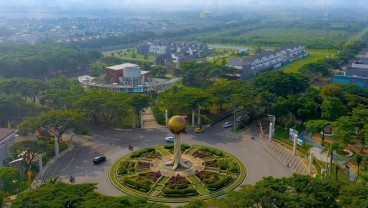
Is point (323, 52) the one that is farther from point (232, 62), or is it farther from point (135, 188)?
point (135, 188)

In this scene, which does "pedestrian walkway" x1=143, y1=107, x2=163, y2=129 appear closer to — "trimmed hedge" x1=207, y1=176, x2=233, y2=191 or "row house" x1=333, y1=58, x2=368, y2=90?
"trimmed hedge" x1=207, y1=176, x2=233, y2=191

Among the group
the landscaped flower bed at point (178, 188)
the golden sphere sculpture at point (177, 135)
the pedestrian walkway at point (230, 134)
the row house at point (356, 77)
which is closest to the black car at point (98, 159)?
the golden sphere sculpture at point (177, 135)

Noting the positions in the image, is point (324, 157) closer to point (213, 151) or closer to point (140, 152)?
point (213, 151)

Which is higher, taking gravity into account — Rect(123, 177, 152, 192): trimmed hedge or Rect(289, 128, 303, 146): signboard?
Rect(289, 128, 303, 146): signboard

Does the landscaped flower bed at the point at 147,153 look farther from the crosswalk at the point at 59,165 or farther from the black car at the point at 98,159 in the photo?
the crosswalk at the point at 59,165

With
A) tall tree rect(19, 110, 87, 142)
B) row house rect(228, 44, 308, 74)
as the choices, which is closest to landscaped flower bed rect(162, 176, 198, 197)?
tall tree rect(19, 110, 87, 142)

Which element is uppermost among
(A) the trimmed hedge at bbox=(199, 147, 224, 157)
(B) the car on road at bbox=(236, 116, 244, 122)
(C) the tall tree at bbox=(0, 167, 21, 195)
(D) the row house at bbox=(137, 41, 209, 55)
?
(D) the row house at bbox=(137, 41, 209, 55)

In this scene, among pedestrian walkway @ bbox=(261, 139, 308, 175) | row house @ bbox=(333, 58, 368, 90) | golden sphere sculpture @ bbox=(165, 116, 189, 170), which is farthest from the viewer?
row house @ bbox=(333, 58, 368, 90)
